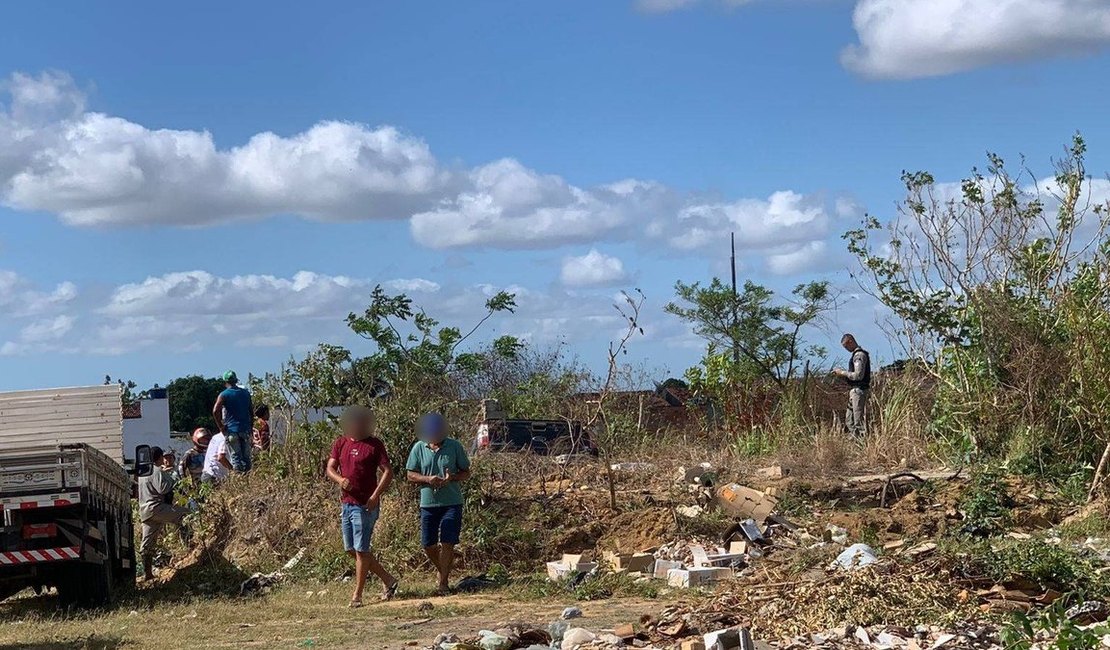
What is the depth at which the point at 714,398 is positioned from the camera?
22.5m

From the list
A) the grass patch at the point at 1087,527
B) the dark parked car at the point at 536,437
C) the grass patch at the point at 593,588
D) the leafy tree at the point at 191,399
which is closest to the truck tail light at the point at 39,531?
the grass patch at the point at 593,588

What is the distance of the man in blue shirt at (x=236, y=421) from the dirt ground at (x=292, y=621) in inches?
157

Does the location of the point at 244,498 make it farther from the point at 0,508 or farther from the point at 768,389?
the point at 768,389

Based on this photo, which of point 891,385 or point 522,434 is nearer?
point 522,434

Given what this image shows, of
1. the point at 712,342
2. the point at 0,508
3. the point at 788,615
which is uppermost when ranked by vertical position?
the point at 712,342

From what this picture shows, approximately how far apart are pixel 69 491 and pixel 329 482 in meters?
3.73

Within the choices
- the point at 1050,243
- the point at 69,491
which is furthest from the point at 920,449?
the point at 69,491

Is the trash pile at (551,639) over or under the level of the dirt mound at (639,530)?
under

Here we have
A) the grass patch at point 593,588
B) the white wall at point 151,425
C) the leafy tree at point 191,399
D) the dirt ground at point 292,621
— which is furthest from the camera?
the leafy tree at point 191,399

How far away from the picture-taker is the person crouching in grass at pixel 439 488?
1317 cm

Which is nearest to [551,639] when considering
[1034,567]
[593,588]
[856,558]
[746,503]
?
[856,558]

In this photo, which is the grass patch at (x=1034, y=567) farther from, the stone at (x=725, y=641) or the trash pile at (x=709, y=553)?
the trash pile at (x=709, y=553)

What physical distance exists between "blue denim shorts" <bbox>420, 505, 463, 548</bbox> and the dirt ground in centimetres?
59

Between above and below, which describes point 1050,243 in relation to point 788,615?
above
